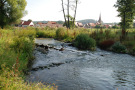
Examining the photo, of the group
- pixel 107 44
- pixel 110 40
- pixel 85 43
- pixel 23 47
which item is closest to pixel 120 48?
pixel 107 44

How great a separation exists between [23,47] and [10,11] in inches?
663

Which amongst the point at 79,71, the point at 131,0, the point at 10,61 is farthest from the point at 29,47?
the point at 131,0

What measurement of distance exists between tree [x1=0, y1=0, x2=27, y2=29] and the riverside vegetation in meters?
8.40

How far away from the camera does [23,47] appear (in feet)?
22.7

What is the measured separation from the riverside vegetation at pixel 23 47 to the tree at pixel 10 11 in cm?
840

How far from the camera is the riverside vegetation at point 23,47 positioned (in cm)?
313

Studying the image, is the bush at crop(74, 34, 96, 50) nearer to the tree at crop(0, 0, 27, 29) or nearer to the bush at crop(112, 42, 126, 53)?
the bush at crop(112, 42, 126, 53)

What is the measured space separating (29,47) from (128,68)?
5382 millimetres

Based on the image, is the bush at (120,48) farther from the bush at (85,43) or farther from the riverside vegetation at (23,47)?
the bush at (85,43)

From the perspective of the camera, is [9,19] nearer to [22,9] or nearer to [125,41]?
[22,9]

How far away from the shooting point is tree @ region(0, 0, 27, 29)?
67.4ft

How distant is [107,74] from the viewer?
561cm

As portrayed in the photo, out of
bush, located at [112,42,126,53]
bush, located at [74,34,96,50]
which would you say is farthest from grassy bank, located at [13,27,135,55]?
bush, located at [74,34,96,50]

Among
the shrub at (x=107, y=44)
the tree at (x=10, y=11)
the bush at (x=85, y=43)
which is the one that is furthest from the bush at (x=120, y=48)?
the tree at (x=10, y=11)
